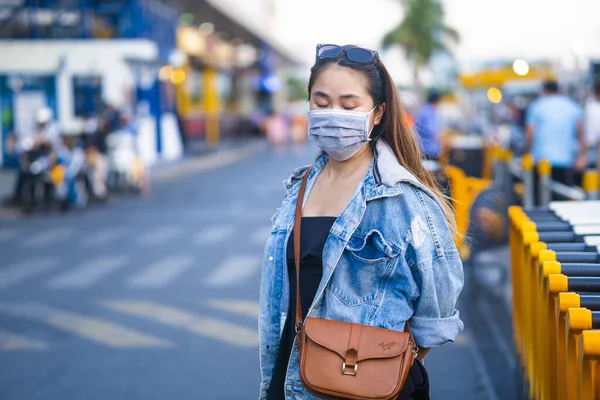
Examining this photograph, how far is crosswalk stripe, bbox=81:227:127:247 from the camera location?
12289 millimetres

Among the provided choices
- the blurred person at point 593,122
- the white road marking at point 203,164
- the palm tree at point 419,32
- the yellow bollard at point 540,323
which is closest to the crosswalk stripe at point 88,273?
the blurred person at point 593,122

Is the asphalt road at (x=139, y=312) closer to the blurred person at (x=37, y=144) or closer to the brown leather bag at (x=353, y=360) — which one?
the blurred person at (x=37, y=144)

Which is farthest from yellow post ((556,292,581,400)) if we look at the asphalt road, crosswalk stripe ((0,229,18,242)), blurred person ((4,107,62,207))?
blurred person ((4,107,62,207))

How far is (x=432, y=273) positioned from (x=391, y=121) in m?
0.54

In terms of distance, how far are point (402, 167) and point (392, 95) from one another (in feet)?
0.84

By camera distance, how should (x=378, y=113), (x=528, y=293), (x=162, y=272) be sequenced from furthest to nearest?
(x=162, y=272)
(x=528, y=293)
(x=378, y=113)

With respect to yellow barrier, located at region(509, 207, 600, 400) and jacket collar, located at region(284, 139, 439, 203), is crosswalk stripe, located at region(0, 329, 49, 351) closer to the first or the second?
yellow barrier, located at region(509, 207, 600, 400)

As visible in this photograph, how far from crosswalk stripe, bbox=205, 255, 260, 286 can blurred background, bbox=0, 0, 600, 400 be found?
0.14ft

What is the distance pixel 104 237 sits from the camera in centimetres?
1287

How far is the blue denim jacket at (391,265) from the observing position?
9.16 feet

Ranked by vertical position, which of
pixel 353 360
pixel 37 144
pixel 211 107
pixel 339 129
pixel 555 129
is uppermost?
pixel 339 129

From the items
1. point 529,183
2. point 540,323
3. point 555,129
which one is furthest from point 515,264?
point 555,129

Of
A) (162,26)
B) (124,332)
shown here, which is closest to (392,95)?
(124,332)

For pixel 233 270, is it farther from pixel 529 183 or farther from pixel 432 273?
pixel 432 273
